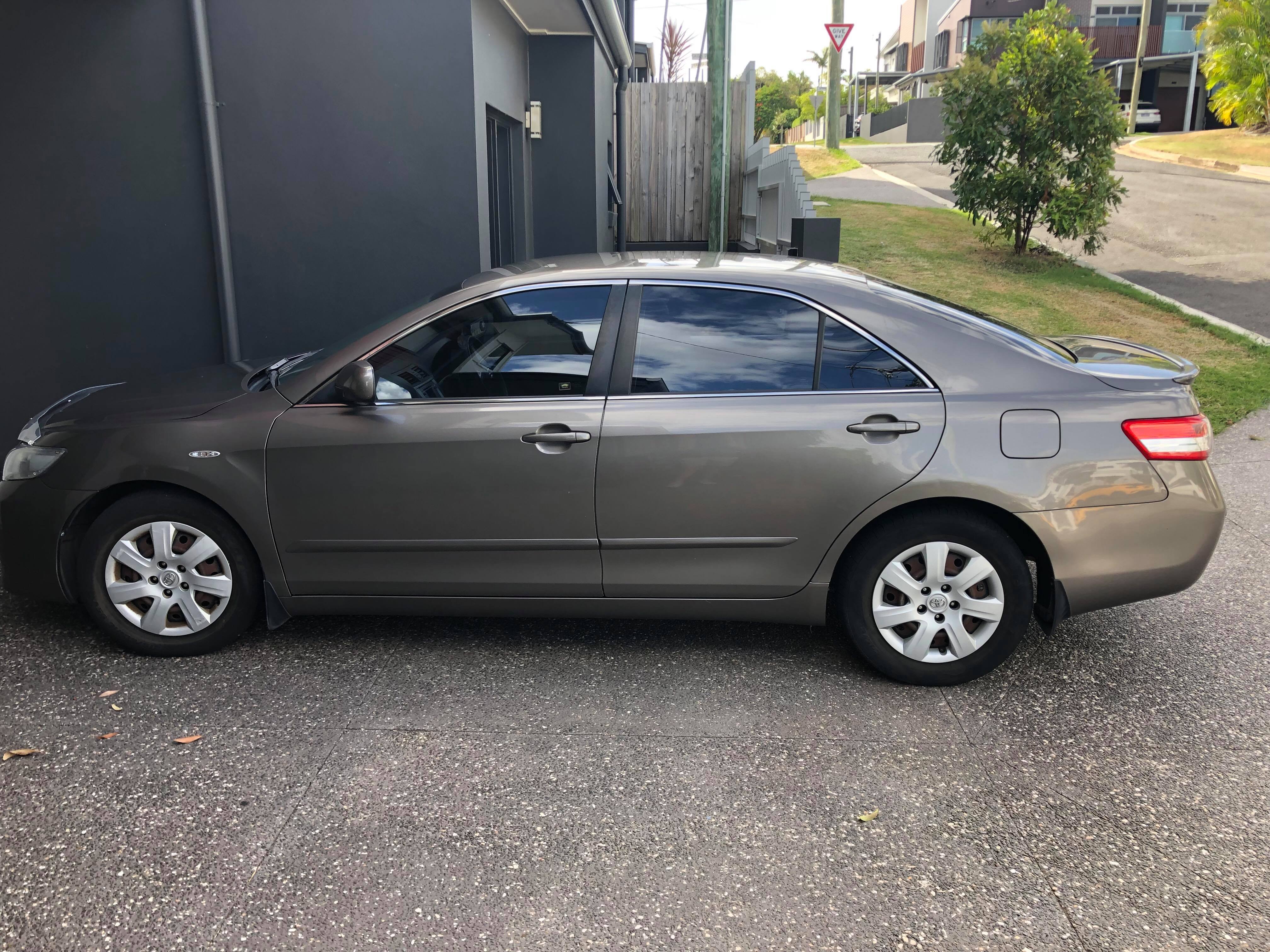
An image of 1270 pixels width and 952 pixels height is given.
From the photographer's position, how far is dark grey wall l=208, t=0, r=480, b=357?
689cm

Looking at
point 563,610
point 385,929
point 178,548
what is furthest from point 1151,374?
point 178,548

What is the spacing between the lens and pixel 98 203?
709 cm

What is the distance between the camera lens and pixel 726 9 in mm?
10758

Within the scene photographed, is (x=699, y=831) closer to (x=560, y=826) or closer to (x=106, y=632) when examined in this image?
(x=560, y=826)

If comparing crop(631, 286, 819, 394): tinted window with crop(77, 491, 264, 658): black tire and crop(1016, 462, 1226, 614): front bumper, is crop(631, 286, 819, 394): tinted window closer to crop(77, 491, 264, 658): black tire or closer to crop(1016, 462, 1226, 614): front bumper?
crop(1016, 462, 1226, 614): front bumper

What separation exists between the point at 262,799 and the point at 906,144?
39.4 metres

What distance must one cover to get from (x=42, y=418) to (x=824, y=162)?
25943 millimetres

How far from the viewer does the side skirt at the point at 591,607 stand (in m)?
4.04

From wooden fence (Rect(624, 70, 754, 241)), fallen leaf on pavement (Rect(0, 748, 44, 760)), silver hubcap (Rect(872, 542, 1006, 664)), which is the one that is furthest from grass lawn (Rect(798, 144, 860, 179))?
fallen leaf on pavement (Rect(0, 748, 44, 760))

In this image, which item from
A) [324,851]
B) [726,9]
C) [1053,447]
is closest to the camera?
[324,851]

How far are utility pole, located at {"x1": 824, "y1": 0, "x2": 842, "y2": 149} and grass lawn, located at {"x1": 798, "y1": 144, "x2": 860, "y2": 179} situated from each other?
39 cm

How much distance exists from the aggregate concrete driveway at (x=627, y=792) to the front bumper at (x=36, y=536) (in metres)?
0.29

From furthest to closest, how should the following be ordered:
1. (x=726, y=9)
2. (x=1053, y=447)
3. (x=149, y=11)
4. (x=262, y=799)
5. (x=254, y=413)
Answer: (x=726, y=9) < (x=149, y=11) < (x=254, y=413) < (x=1053, y=447) < (x=262, y=799)

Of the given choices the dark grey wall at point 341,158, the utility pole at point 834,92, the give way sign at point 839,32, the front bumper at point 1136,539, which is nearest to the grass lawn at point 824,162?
the utility pole at point 834,92
